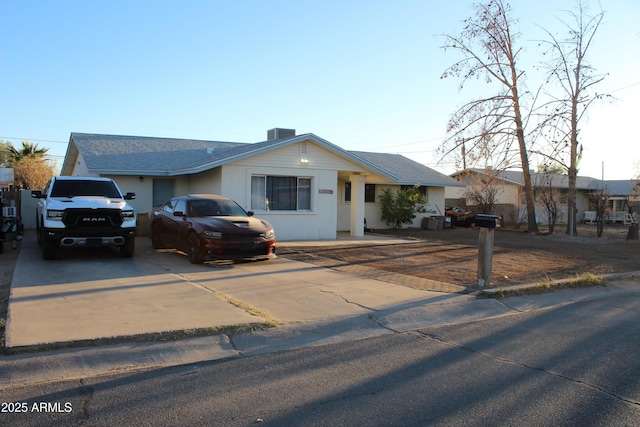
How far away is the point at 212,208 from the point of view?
40.5ft

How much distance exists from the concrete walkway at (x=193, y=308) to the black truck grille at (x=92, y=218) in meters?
0.84

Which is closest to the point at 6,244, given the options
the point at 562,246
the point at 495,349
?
the point at 495,349

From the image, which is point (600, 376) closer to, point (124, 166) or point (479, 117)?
point (124, 166)

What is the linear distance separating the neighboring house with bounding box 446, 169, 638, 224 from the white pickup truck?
63.2ft

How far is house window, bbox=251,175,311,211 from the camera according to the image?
16.4 m

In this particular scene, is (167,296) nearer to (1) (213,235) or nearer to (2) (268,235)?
(1) (213,235)

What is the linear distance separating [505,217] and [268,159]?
75.3 ft

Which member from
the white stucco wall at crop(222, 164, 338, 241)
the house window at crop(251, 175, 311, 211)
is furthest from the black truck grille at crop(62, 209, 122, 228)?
the house window at crop(251, 175, 311, 211)

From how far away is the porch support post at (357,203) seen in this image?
18844 mm

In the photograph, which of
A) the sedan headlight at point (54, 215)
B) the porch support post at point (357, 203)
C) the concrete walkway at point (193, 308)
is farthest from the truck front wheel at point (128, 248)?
the porch support post at point (357, 203)

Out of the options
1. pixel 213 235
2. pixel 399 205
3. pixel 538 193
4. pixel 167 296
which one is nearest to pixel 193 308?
pixel 167 296

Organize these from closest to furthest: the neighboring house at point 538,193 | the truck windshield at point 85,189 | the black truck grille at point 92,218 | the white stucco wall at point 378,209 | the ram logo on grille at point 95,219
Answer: the black truck grille at point 92,218, the ram logo on grille at point 95,219, the truck windshield at point 85,189, the white stucco wall at point 378,209, the neighboring house at point 538,193

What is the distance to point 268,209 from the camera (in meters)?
16.6

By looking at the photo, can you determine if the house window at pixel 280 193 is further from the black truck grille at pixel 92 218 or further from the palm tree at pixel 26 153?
the palm tree at pixel 26 153
